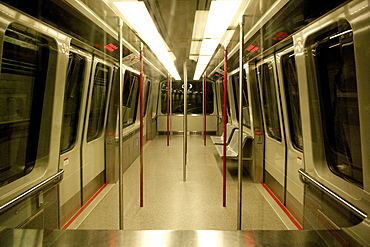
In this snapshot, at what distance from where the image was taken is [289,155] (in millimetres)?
3693

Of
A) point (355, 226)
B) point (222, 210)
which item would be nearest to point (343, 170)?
point (355, 226)

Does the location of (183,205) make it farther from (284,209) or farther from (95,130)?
(95,130)

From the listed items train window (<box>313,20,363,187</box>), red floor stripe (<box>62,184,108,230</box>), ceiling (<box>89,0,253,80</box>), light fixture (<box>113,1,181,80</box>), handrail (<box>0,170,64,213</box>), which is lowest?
red floor stripe (<box>62,184,108,230</box>)

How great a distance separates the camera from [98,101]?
443cm

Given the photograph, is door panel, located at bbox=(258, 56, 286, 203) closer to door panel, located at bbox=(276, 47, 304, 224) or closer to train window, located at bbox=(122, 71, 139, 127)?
door panel, located at bbox=(276, 47, 304, 224)

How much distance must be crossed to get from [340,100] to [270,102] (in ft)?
7.39

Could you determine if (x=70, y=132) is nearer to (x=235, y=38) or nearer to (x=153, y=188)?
(x=153, y=188)

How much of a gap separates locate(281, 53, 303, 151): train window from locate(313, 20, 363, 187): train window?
0.85 m

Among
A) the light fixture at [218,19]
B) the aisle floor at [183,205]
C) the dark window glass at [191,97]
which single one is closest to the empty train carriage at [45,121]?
the aisle floor at [183,205]

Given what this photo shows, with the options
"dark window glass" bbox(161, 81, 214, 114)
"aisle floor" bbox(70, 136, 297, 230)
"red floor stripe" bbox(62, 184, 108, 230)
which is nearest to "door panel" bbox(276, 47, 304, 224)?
"aisle floor" bbox(70, 136, 297, 230)

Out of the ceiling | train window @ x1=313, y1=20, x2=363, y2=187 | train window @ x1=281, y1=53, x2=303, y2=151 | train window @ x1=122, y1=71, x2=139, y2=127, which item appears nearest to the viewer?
train window @ x1=313, y1=20, x2=363, y2=187

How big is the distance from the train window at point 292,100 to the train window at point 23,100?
9.88ft

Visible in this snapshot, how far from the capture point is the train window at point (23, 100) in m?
2.11

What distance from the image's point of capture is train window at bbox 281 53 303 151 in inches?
138
